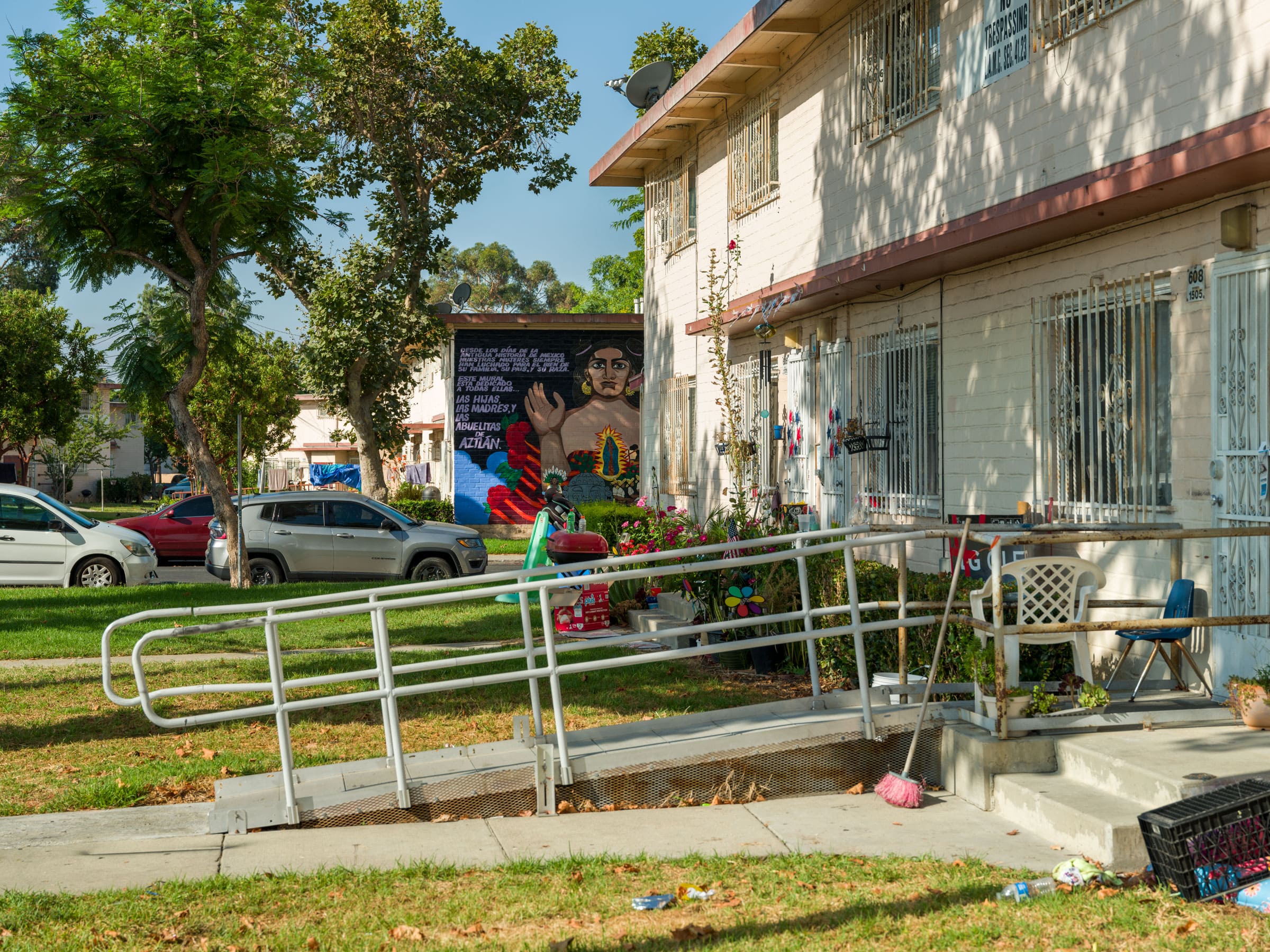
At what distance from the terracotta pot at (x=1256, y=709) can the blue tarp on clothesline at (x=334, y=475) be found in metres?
35.4

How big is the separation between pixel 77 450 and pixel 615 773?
53326 millimetres

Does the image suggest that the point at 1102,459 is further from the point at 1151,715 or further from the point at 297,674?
the point at 297,674

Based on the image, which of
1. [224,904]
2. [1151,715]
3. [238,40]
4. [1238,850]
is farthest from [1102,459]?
[238,40]

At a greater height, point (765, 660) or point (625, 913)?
point (765, 660)

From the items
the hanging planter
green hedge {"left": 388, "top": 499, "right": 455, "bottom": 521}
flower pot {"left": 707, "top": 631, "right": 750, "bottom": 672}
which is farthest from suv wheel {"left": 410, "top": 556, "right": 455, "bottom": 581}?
green hedge {"left": 388, "top": 499, "right": 455, "bottom": 521}

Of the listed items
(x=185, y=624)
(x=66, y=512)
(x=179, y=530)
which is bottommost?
(x=185, y=624)

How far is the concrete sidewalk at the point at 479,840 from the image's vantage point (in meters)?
5.86

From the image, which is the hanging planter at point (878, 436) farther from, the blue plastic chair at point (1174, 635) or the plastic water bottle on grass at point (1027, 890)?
the plastic water bottle on grass at point (1027, 890)

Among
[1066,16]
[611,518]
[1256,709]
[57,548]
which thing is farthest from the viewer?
[57,548]

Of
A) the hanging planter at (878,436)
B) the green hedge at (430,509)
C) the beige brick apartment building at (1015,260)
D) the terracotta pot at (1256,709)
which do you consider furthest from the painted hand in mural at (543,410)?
the terracotta pot at (1256,709)

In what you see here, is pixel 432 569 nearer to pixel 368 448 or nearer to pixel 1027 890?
pixel 368 448

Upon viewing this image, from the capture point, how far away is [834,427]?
13.4m

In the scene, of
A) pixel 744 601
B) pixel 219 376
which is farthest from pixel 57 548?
pixel 219 376

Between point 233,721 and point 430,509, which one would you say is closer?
point 233,721
